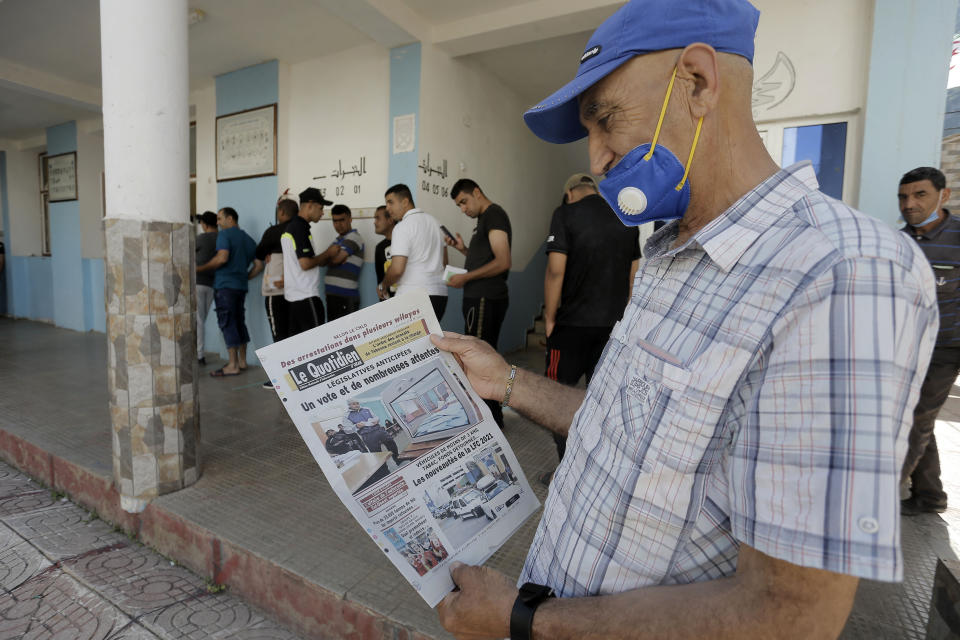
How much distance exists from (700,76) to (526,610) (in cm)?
80

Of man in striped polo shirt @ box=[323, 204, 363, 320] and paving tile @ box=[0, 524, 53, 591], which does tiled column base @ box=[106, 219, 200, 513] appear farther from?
man in striped polo shirt @ box=[323, 204, 363, 320]

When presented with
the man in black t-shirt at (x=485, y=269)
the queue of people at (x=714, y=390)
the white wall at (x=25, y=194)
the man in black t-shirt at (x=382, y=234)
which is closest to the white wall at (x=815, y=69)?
the man in black t-shirt at (x=485, y=269)

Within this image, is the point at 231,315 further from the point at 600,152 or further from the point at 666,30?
the point at 666,30

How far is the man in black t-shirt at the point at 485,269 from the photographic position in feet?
11.5

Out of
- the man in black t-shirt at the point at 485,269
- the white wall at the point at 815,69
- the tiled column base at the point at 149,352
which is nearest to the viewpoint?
the tiled column base at the point at 149,352

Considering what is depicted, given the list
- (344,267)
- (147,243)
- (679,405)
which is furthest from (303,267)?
(679,405)

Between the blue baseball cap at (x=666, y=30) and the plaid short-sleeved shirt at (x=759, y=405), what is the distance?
214 millimetres

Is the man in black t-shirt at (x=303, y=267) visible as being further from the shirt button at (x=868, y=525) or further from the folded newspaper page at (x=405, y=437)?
the shirt button at (x=868, y=525)

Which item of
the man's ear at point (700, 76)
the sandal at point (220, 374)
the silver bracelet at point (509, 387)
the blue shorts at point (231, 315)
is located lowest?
the sandal at point (220, 374)

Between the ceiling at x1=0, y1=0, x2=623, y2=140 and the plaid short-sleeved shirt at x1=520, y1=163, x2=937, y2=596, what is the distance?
386 cm

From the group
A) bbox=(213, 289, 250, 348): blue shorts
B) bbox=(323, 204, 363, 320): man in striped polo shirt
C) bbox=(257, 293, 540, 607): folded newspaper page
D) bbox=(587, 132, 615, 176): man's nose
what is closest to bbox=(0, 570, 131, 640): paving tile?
bbox=(257, 293, 540, 607): folded newspaper page

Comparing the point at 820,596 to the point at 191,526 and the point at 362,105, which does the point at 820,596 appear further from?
the point at 362,105

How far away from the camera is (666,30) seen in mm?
709

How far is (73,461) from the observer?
9.27ft
